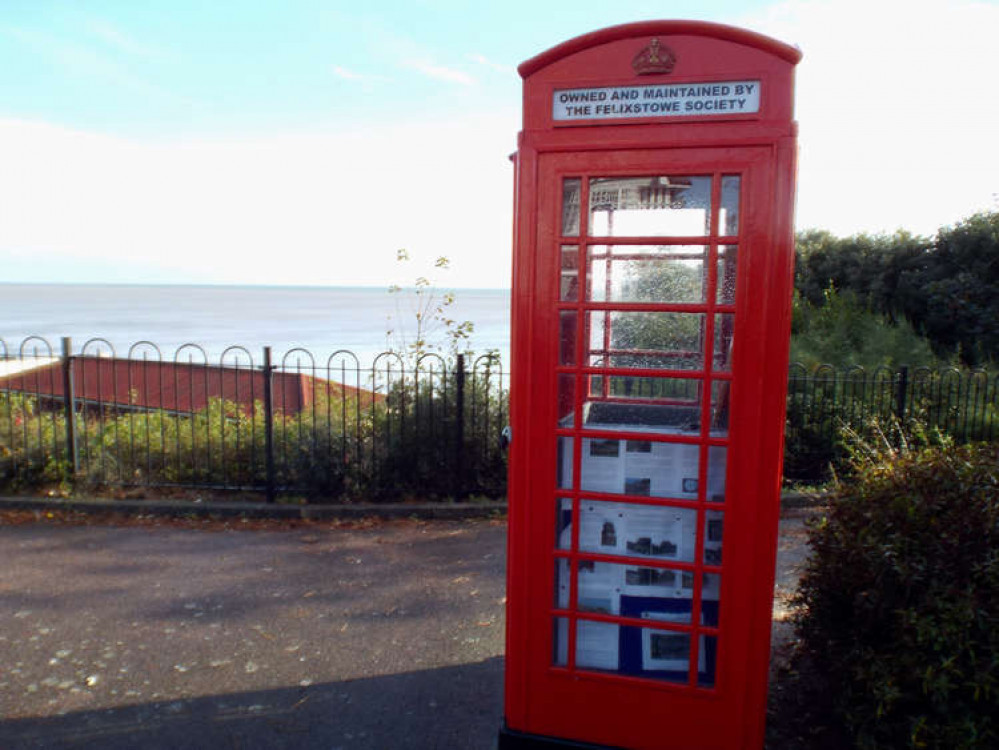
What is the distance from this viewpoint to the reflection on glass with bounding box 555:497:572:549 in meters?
3.22

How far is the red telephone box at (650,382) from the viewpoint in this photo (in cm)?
282

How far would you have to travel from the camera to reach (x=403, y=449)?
7.40 meters

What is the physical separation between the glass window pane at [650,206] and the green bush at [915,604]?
147 centimetres

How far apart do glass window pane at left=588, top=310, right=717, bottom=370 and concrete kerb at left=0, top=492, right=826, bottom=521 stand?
3925 mm

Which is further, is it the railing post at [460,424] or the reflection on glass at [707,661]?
the railing post at [460,424]

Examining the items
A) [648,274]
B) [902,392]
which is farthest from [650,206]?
[902,392]

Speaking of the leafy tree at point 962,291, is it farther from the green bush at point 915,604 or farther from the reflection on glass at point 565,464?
the reflection on glass at point 565,464

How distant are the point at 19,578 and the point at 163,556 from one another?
97 centimetres

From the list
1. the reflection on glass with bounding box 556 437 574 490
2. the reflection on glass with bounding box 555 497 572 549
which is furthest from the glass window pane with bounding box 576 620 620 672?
the reflection on glass with bounding box 556 437 574 490

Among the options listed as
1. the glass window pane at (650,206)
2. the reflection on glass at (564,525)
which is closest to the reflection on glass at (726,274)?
the glass window pane at (650,206)

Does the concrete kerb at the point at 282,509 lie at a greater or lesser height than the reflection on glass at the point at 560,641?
lesser

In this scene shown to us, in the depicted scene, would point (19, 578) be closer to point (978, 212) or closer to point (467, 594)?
point (467, 594)

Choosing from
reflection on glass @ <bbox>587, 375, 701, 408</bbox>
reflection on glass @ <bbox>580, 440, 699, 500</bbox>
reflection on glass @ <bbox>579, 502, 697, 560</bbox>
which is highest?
reflection on glass @ <bbox>587, 375, 701, 408</bbox>

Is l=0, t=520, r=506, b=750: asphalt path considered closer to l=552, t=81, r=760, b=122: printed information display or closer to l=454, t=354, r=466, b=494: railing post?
l=454, t=354, r=466, b=494: railing post
